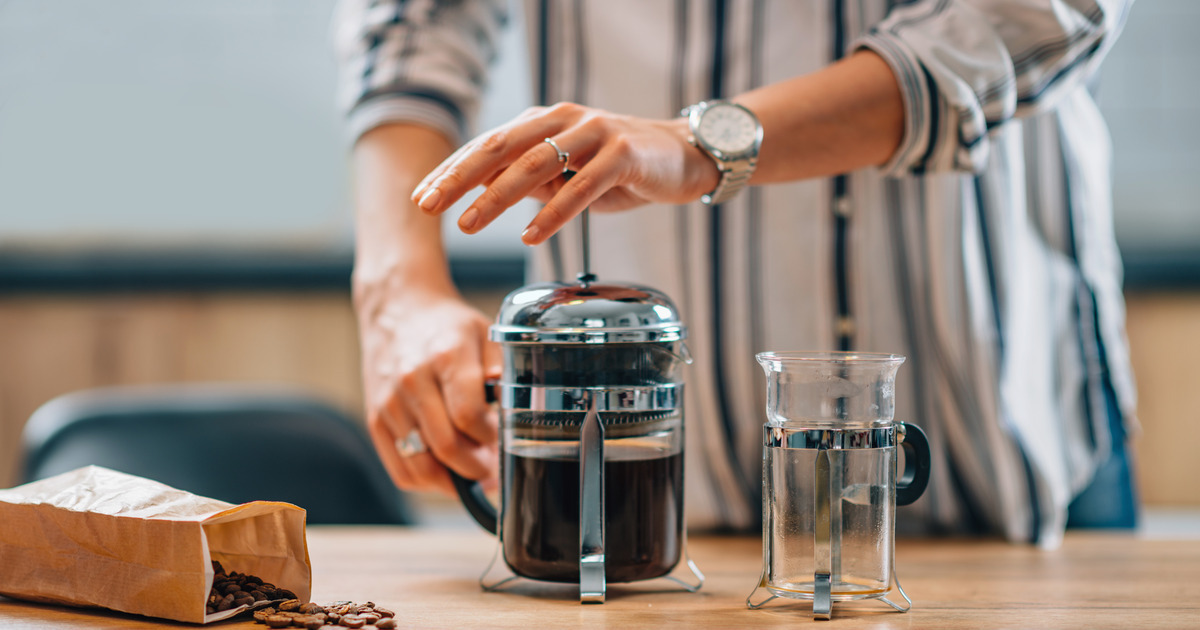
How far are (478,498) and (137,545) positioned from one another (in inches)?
10.9

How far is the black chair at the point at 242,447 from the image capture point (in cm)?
147

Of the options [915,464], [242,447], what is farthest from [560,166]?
[242,447]

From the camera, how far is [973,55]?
80 centimetres

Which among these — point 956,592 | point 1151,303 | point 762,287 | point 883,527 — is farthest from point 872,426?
point 1151,303

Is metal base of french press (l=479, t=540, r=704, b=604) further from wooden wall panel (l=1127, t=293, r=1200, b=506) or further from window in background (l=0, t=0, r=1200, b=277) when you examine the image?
wooden wall panel (l=1127, t=293, r=1200, b=506)

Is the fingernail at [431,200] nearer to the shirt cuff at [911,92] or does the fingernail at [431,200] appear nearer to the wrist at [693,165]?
the wrist at [693,165]

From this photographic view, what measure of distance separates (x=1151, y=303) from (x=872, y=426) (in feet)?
5.22

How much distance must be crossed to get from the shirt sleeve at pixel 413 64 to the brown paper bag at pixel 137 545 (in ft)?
1.74

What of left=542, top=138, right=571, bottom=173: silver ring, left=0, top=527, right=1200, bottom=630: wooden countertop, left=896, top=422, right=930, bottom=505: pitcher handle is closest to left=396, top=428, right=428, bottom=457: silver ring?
left=0, top=527, right=1200, bottom=630: wooden countertop

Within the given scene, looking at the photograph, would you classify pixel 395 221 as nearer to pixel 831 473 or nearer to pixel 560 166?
pixel 560 166

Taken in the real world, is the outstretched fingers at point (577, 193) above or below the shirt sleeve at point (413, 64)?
below

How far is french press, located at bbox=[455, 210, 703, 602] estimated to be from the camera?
0.71 m

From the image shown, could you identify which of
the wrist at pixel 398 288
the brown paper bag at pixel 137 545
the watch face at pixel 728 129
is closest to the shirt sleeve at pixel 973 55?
the watch face at pixel 728 129

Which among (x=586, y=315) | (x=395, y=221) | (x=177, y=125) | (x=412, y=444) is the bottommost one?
(x=412, y=444)
